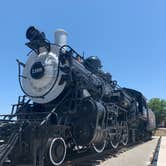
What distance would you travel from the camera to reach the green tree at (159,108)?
227 ft

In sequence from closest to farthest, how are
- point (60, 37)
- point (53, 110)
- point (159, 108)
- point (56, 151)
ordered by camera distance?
point (56, 151) < point (53, 110) < point (60, 37) < point (159, 108)

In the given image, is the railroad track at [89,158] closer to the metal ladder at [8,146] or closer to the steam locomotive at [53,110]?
the steam locomotive at [53,110]

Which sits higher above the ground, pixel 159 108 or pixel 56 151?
pixel 159 108

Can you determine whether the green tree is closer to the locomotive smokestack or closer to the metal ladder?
the locomotive smokestack

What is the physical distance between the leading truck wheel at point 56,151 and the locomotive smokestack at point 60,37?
11.3 ft

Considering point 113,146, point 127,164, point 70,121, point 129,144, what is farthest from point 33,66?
point 129,144

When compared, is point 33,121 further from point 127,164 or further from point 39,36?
point 127,164

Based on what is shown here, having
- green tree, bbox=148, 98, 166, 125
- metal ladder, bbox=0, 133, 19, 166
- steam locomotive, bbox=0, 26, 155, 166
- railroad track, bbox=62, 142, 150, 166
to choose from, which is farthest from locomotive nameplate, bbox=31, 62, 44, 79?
green tree, bbox=148, 98, 166, 125

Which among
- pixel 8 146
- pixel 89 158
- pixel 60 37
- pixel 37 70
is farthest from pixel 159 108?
pixel 8 146

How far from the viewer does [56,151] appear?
341 inches

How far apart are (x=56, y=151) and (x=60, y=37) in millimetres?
3993

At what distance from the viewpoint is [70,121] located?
981 centimetres

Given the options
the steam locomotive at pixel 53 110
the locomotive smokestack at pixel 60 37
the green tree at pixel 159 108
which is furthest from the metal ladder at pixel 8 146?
the green tree at pixel 159 108

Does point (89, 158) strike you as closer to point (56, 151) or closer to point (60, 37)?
point (56, 151)
